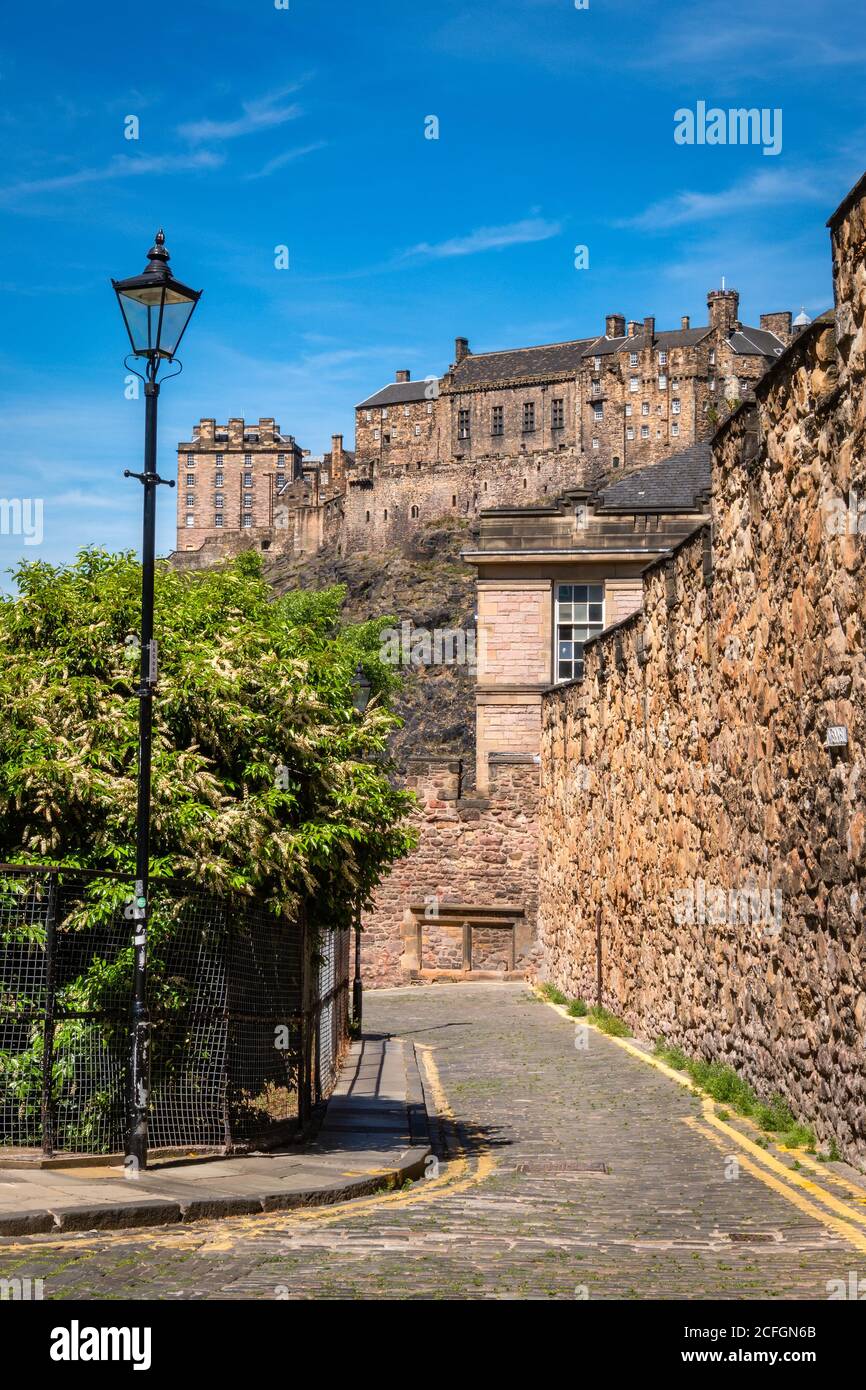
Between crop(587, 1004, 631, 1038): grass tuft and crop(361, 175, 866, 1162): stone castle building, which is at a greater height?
crop(361, 175, 866, 1162): stone castle building

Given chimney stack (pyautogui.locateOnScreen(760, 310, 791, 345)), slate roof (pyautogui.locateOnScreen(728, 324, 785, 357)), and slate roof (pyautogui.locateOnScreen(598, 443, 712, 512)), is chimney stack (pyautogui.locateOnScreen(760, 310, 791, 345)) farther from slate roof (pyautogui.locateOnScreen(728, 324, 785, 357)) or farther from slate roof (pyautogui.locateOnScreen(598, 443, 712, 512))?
slate roof (pyautogui.locateOnScreen(598, 443, 712, 512))

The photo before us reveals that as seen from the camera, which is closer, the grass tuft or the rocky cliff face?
the grass tuft

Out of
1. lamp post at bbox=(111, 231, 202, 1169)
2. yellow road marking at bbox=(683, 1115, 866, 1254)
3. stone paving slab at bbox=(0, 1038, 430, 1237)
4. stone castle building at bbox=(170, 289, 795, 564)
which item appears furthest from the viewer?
stone castle building at bbox=(170, 289, 795, 564)

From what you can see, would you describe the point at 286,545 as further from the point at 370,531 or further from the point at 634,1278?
the point at 634,1278

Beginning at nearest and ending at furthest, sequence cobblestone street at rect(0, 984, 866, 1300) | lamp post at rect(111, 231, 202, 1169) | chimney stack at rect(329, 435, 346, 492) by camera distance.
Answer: cobblestone street at rect(0, 984, 866, 1300) → lamp post at rect(111, 231, 202, 1169) → chimney stack at rect(329, 435, 346, 492)

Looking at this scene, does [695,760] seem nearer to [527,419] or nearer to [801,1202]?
[801,1202]

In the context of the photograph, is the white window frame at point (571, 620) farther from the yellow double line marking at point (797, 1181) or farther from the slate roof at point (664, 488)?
the yellow double line marking at point (797, 1181)

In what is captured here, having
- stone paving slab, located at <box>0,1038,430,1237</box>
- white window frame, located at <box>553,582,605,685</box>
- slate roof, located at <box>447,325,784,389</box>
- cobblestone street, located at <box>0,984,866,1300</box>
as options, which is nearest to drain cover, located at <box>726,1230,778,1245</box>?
cobblestone street, located at <box>0,984,866,1300</box>

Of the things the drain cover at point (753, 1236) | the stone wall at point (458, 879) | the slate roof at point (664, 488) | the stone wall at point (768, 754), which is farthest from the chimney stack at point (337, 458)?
the drain cover at point (753, 1236)

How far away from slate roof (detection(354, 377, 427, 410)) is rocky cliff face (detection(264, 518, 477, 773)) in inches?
520

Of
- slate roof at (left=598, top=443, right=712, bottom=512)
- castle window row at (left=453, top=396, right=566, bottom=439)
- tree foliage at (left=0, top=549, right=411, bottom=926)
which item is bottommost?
tree foliage at (left=0, top=549, right=411, bottom=926)

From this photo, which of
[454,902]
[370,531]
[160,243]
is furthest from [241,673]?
[370,531]

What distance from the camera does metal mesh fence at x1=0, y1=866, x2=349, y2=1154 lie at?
10289 millimetres
